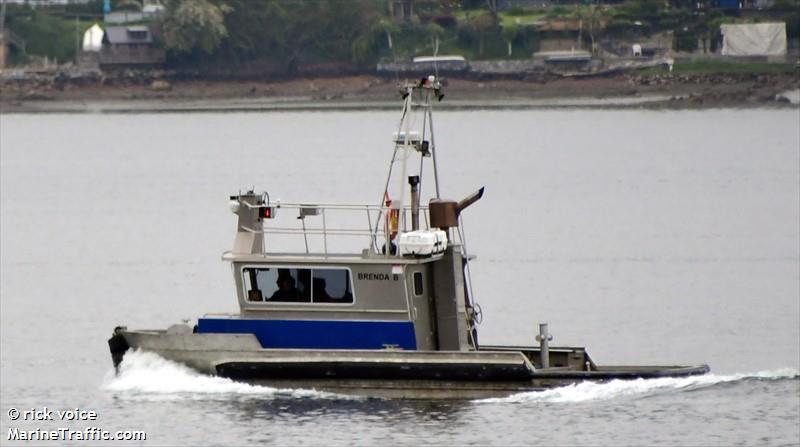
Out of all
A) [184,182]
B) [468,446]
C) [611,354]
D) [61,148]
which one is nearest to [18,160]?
[61,148]

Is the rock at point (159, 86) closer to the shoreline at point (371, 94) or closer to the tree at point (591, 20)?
the shoreline at point (371, 94)

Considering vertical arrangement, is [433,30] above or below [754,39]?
above

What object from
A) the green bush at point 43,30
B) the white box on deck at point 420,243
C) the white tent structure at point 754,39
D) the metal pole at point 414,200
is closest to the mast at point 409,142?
the metal pole at point 414,200

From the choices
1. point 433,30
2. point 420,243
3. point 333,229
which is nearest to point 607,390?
point 420,243

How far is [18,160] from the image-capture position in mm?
117562

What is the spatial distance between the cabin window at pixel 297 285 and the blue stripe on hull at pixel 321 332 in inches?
15.5

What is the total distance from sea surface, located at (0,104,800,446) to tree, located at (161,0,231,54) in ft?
148

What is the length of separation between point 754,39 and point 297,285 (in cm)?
13691

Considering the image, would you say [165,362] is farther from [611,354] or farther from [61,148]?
[61,148]

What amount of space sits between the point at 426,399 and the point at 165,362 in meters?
4.51

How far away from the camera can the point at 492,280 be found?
51.8 metres

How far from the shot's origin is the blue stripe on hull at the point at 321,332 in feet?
104

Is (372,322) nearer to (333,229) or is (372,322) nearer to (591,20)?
(333,229)

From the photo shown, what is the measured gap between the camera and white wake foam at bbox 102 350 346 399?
1265 inches
